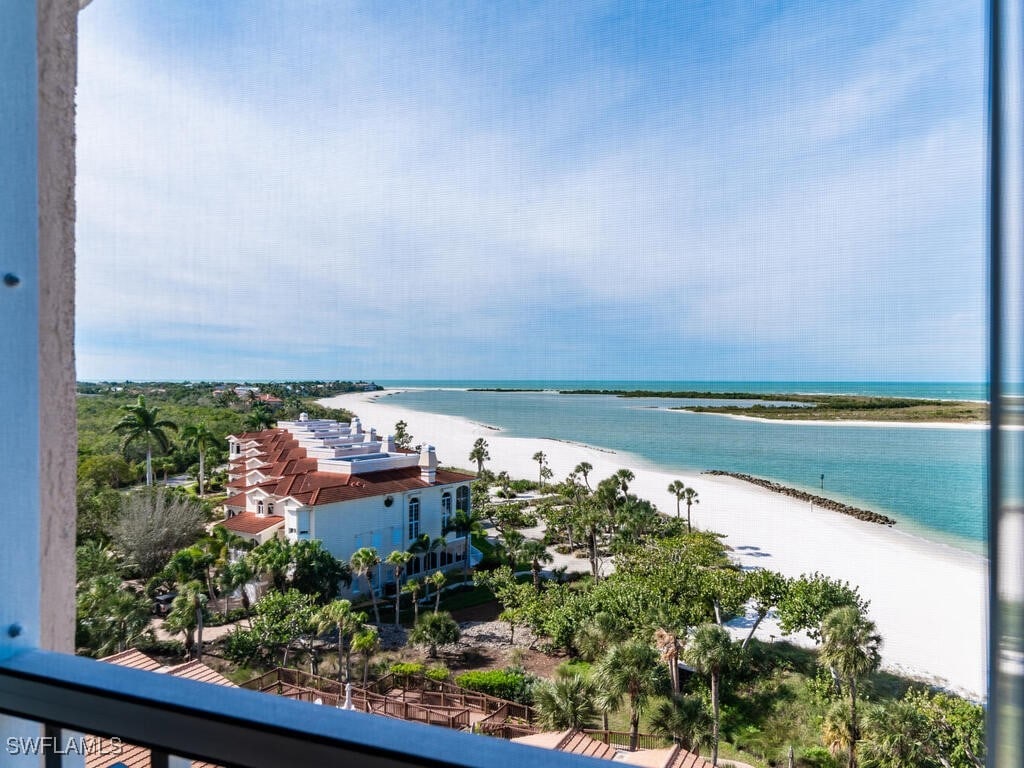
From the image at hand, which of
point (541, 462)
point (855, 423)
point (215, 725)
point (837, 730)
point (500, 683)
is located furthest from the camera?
point (500, 683)

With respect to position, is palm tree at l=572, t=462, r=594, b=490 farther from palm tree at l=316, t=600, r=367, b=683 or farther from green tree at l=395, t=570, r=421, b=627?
palm tree at l=316, t=600, r=367, b=683

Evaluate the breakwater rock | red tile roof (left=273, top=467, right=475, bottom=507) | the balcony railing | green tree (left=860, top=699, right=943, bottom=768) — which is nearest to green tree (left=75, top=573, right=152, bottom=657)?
red tile roof (left=273, top=467, right=475, bottom=507)

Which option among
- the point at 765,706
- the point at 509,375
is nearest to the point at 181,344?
the point at 509,375

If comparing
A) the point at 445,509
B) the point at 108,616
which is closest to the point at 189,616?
the point at 108,616

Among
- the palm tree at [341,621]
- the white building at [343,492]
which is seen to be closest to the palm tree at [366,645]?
the palm tree at [341,621]

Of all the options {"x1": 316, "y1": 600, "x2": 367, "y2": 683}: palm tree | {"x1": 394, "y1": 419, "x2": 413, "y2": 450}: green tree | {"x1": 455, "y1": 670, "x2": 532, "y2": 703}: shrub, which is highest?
{"x1": 394, "y1": 419, "x2": 413, "y2": 450}: green tree

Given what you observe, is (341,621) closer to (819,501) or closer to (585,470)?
(585,470)

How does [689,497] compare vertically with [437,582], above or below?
above
